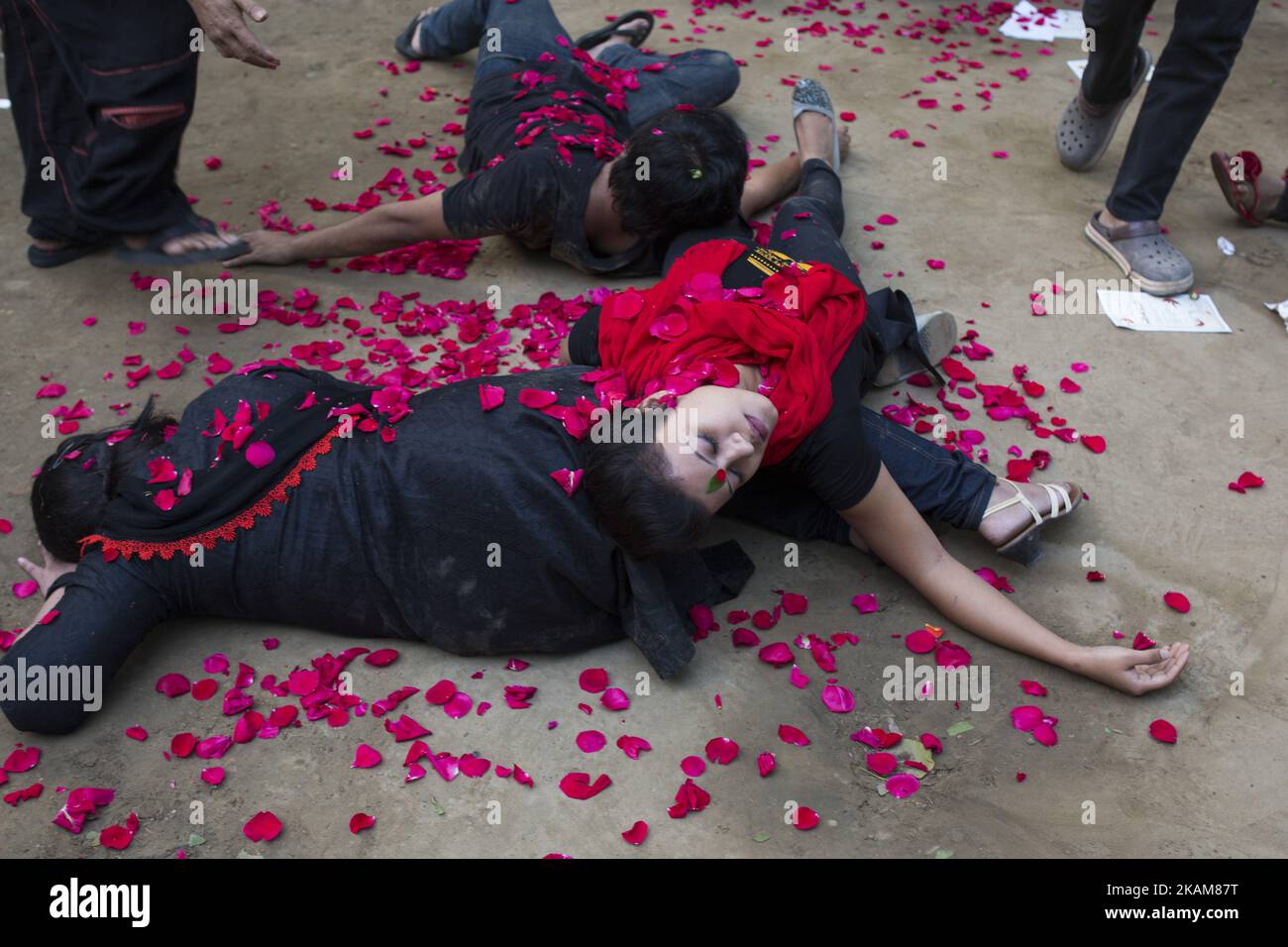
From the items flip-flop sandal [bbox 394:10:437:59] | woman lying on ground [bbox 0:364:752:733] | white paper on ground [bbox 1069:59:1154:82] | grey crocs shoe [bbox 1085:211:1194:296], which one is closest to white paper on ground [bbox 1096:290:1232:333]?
grey crocs shoe [bbox 1085:211:1194:296]

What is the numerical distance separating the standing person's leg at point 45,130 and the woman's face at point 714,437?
79.0 inches

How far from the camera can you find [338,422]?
224 cm

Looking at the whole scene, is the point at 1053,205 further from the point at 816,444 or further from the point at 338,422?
the point at 338,422

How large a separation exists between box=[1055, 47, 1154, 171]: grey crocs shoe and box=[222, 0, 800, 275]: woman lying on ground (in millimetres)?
1071

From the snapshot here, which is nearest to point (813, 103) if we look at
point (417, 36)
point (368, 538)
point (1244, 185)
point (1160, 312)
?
point (1160, 312)

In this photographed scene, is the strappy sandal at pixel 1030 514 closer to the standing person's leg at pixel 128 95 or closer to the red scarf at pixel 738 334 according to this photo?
the red scarf at pixel 738 334

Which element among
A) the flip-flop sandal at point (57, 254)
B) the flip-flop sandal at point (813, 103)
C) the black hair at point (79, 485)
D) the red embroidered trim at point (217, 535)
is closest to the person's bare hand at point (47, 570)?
the black hair at point (79, 485)

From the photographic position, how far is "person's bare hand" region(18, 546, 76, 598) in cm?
229

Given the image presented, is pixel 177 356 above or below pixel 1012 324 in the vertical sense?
below

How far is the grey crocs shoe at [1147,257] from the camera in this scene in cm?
329

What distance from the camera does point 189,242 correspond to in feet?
10.1

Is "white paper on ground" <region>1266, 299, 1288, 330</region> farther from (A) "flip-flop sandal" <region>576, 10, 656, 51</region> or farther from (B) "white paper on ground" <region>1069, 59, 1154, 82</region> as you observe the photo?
(A) "flip-flop sandal" <region>576, 10, 656, 51</region>

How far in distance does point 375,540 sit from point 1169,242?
2.69m
